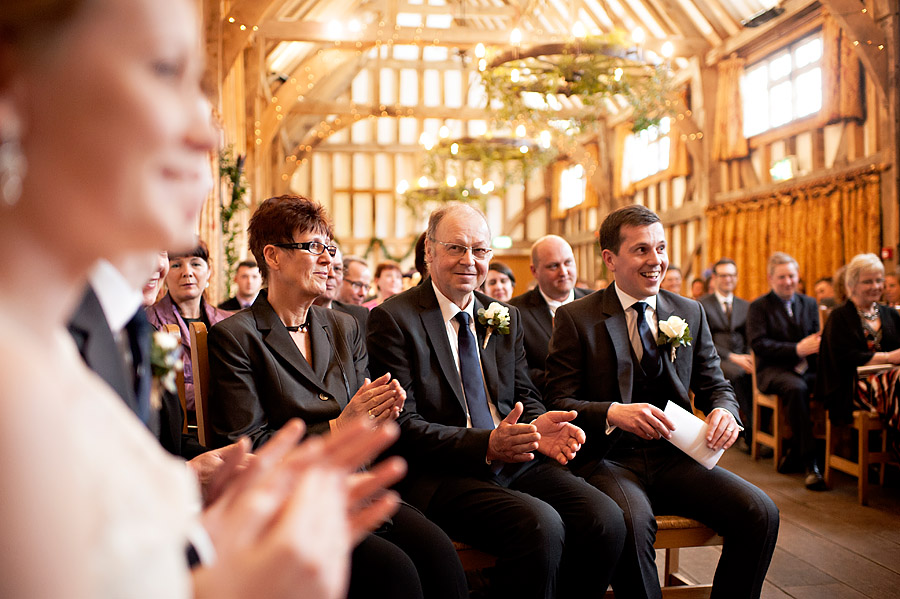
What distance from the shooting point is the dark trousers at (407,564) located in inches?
77.4

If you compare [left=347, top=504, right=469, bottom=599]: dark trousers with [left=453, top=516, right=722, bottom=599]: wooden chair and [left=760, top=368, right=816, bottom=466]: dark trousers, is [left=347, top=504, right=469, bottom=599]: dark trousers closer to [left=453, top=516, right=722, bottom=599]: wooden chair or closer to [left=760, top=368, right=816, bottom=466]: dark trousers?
[left=453, top=516, right=722, bottom=599]: wooden chair

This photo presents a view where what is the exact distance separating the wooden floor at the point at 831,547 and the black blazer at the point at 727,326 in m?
1.82

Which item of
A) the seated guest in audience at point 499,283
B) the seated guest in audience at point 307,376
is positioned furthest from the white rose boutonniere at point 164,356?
the seated guest in audience at point 499,283

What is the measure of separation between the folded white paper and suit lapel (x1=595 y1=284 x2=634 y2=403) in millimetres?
243

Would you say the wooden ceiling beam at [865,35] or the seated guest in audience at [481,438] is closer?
the seated guest in audience at [481,438]

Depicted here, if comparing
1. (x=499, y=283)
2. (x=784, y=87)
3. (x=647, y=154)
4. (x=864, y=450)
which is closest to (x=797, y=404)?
(x=864, y=450)

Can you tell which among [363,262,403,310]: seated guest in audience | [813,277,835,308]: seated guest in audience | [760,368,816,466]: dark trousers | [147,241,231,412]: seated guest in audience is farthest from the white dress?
[813,277,835,308]: seated guest in audience

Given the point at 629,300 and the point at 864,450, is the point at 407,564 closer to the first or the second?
the point at 629,300

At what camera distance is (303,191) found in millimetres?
21094

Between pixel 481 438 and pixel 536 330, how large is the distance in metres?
1.63

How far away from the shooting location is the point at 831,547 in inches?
151

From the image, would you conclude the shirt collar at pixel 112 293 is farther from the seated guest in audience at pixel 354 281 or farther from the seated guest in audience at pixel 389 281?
the seated guest in audience at pixel 389 281

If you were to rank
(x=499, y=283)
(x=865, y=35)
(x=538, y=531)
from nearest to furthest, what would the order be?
1. (x=538, y=531)
2. (x=499, y=283)
3. (x=865, y=35)

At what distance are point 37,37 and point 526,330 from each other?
355cm
